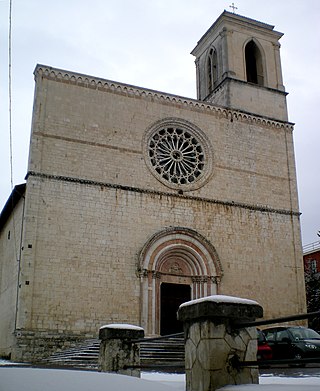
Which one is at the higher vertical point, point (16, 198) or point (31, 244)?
point (16, 198)

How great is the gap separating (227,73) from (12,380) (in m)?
22.4

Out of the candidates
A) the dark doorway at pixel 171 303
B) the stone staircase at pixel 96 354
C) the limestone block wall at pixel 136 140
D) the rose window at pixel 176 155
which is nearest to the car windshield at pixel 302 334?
the stone staircase at pixel 96 354

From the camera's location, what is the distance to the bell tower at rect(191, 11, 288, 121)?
914 inches

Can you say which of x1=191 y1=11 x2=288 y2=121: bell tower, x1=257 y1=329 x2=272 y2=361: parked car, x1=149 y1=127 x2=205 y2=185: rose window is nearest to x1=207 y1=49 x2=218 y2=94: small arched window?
x1=191 y1=11 x2=288 y2=121: bell tower

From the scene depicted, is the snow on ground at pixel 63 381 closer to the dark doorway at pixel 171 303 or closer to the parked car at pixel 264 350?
the parked car at pixel 264 350

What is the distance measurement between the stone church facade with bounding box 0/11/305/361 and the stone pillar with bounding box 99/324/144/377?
981 cm

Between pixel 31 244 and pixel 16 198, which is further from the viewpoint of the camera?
pixel 16 198

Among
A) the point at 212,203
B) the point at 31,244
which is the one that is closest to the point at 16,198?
the point at 31,244

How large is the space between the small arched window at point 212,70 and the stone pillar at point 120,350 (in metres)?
19.7

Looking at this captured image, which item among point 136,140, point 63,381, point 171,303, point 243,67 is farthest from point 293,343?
point 243,67

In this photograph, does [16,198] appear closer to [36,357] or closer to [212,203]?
[36,357]

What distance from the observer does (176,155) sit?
20922 mm

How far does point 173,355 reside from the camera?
612 inches

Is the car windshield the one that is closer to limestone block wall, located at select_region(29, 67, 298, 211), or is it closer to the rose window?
limestone block wall, located at select_region(29, 67, 298, 211)
